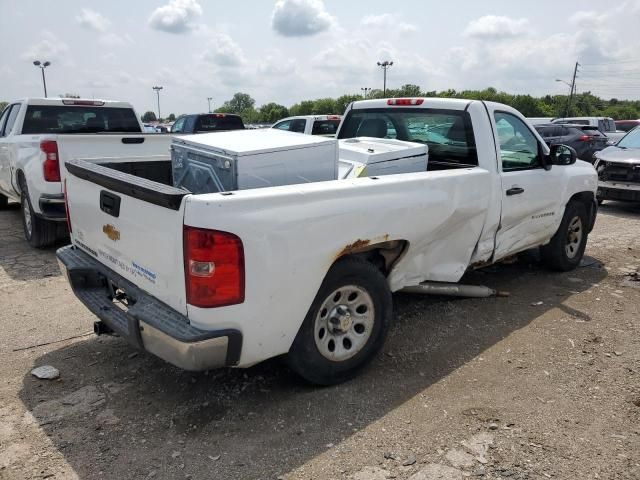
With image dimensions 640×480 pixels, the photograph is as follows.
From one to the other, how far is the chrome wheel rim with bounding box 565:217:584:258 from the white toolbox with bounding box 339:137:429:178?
7.81 ft

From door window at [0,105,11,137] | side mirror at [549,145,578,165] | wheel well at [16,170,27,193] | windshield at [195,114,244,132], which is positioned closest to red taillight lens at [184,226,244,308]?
side mirror at [549,145,578,165]

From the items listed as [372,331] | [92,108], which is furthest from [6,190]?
[372,331]

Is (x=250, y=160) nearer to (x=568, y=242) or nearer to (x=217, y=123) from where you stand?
(x=568, y=242)

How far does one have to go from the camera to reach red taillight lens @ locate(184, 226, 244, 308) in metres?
2.65

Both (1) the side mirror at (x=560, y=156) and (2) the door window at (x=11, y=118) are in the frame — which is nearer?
(1) the side mirror at (x=560, y=156)

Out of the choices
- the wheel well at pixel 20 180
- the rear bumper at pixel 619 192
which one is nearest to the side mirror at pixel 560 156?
the rear bumper at pixel 619 192

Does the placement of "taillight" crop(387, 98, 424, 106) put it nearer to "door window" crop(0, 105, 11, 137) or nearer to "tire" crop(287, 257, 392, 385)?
"tire" crop(287, 257, 392, 385)

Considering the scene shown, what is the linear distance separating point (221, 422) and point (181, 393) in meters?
0.44

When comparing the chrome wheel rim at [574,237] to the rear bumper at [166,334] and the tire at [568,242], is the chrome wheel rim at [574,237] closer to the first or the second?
the tire at [568,242]

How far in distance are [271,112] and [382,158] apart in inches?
3165

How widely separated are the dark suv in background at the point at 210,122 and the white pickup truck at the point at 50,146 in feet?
21.2

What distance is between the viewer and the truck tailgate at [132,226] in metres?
2.79


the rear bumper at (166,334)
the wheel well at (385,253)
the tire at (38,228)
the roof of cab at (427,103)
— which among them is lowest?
the tire at (38,228)

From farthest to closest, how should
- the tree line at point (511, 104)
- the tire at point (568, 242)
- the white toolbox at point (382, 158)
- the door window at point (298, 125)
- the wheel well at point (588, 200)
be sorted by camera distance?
the tree line at point (511, 104), the door window at point (298, 125), the wheel well at point (588, 200), the tire at point (568, 242), the white toolbox at point (382, 158)
